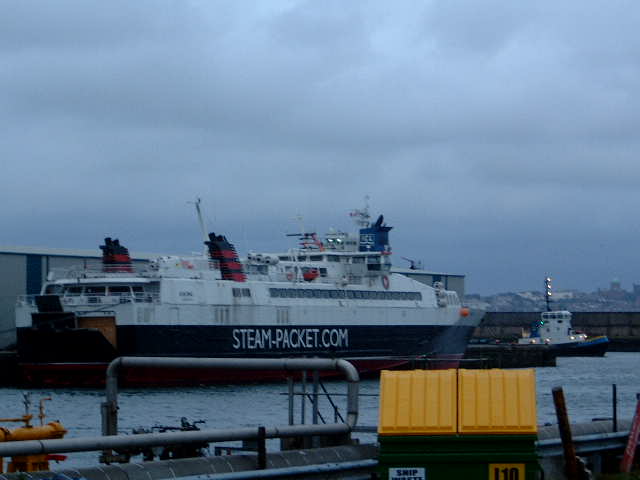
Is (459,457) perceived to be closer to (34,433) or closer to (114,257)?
(34,433)

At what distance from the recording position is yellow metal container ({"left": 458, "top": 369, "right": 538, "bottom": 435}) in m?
9.23

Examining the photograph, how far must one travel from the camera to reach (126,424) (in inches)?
1065

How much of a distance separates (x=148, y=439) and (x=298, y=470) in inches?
49.7

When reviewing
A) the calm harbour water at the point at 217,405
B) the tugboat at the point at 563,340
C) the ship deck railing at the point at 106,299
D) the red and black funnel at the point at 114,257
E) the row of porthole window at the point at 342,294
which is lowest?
the calm harbour water at the point at 217,405

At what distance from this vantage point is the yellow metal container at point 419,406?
9.26 m

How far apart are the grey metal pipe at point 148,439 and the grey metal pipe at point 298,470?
414 millimetres

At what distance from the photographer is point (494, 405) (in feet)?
30.3

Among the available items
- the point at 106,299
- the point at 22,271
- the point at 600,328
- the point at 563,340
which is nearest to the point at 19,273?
the point at 22,271

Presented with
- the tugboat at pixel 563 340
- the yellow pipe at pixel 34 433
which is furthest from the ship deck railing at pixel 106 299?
the tugboat at pixel 563 340

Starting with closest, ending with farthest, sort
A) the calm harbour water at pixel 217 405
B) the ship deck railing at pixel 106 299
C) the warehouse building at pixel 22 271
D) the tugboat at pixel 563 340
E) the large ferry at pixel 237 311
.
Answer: the calm harbour water at pixel 217 405 → the large ferry at pixel 237 311 → the ship deck railing at pixel 106 299 → the warehouse building at pixel 22 271 → the tugboat at pixel 563 340

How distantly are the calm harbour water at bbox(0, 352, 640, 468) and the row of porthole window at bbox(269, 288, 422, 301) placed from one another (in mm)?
3854

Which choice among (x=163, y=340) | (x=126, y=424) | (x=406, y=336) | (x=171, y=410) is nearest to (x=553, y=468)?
(x=126, y=424)

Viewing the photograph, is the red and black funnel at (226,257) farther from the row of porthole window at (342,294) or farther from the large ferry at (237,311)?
the row of porthole window at (342,294)

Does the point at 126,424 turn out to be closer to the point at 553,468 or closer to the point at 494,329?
the point at 553,468
